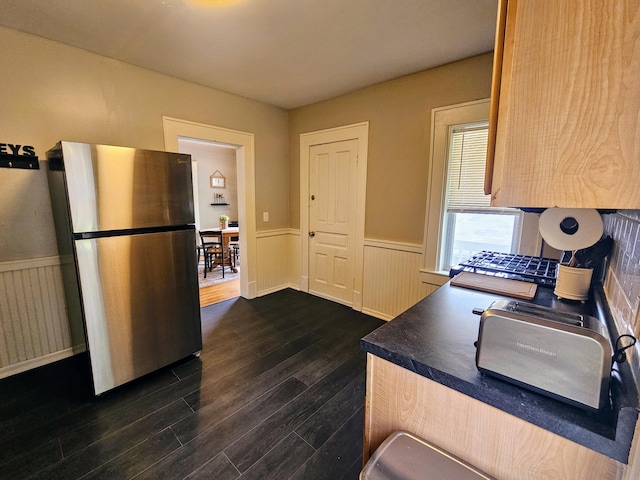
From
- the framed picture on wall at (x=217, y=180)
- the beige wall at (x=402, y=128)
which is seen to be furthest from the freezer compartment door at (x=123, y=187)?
the framed picture on wall at (x=217, y=180)

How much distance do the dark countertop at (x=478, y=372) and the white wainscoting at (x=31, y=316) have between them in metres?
2.68

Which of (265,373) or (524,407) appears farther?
(265,373)

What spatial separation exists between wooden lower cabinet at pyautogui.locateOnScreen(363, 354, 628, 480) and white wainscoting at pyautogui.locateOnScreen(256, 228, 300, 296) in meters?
2.98

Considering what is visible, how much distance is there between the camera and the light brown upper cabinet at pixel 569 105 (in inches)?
18.3

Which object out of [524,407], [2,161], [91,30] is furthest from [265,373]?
[91,30]

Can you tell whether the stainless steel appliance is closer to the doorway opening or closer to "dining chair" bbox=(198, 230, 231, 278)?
"dining chair" bbox=(198, 230, 231, 278)

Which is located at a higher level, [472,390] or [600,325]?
[600,325]

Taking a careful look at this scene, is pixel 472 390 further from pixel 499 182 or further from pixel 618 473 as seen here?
pixel 499 182

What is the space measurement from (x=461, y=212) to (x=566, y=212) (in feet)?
4.48

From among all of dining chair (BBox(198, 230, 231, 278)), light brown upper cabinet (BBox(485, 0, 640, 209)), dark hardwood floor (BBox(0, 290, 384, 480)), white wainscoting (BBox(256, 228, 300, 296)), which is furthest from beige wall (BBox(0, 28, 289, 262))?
light brown upper cabinet (BBox(485, 0, 640, 209))

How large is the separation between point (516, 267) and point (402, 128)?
1709 millimetres

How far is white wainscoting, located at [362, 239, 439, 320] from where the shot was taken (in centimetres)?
283

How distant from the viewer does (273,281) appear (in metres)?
4.00

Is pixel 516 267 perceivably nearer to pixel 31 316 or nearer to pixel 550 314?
pixel 550 314
